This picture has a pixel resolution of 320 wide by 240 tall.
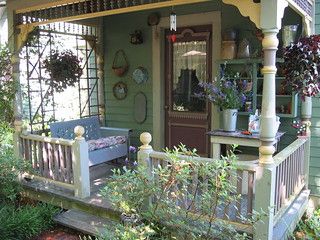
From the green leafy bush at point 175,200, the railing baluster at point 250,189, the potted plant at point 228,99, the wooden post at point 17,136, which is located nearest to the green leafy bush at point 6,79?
the wooden post at point 17,136

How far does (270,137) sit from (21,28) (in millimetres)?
3609

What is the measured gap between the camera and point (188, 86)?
522 cm

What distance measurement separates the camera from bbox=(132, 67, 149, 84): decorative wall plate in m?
5.54

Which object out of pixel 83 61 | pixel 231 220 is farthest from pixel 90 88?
pixel 231 220

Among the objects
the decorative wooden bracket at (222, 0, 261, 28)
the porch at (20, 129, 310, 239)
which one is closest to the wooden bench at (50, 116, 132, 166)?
the porch at (20, 129, 310, 239)

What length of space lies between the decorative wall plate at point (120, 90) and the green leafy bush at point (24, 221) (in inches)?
94.1

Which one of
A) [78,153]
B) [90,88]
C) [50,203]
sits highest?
[90,88]

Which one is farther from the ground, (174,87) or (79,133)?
(174,87)

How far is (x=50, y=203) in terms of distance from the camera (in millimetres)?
4262

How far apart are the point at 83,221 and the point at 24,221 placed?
0.63m

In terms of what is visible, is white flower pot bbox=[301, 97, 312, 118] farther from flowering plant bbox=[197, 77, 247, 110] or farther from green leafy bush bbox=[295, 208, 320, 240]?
green leafy bush bbox=[295, 208, 320, 240]

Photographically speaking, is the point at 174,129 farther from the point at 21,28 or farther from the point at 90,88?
the point at 21,28

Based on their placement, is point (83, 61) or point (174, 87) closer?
point (174, 87)

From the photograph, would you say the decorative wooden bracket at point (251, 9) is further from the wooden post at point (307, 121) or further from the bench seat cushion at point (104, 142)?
the bench seat cushion at point (104, 142)
